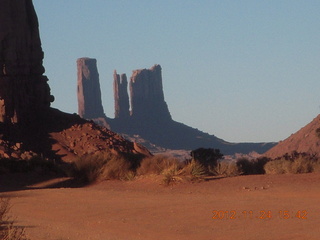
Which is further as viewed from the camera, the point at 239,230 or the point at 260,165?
the point at 260,165

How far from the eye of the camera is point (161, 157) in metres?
31.6

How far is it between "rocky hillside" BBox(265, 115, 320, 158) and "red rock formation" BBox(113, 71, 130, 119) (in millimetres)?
82083

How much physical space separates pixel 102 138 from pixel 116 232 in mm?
54620

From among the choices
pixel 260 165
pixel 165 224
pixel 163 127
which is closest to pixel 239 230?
pixel 165 224

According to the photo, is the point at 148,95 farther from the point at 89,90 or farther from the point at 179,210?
the point at 179,210

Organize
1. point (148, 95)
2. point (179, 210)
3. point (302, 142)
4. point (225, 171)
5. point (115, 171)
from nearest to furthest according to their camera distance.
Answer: point (179, 210) < point (225, 171) < point (115, 171) < point (302, 142) < point (148, 95)

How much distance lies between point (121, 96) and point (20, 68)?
111681 millimetres

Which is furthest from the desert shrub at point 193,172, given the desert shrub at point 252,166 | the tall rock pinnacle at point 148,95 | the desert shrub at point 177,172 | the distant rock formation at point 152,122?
the tall rock pinnacle at point 148,95

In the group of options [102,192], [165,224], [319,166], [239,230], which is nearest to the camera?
[239,230]

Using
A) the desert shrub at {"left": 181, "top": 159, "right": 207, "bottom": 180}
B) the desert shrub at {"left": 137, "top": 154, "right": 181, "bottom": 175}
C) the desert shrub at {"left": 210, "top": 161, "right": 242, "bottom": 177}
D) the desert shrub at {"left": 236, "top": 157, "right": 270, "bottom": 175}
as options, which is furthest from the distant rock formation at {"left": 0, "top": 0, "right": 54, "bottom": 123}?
the desert shrub at {"left": 181, "top": 159, "right": 207, "bottom": 180}

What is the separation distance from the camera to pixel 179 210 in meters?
17.8

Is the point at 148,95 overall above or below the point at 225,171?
above

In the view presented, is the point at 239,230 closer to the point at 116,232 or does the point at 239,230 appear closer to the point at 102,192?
the point at 116,232
